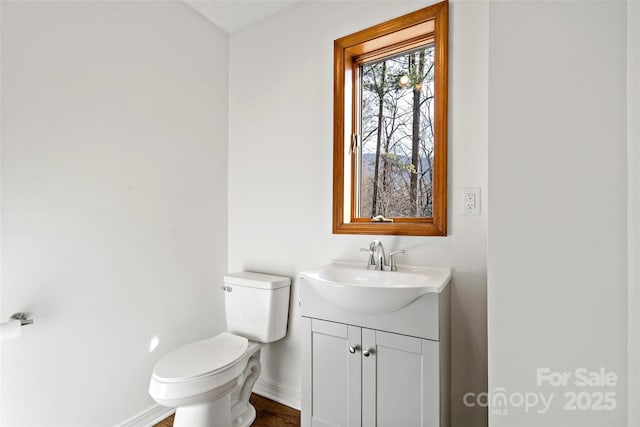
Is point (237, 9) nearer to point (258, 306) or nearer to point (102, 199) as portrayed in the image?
point (102, 199)

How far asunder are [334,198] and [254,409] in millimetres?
1280

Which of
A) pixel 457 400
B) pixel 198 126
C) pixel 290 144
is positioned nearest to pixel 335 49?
pixel 290 144

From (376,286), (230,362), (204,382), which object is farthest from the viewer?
(230,362)

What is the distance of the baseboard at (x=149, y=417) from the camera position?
1543 millimetres

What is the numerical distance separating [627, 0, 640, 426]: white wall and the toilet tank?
1.51 meters

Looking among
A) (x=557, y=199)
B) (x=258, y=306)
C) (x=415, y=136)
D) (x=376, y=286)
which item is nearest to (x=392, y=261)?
(x=376, y=286)

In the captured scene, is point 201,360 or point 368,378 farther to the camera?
point 201,360

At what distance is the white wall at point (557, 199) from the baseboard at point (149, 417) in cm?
181

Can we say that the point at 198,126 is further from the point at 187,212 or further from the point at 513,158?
the point at 513,158

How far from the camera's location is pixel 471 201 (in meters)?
1.33

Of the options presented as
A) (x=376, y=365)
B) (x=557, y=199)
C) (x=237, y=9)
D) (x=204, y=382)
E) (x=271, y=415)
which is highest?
(x=237, y=9)

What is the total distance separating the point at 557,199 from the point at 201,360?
149cm

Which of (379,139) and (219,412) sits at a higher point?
(379,139)

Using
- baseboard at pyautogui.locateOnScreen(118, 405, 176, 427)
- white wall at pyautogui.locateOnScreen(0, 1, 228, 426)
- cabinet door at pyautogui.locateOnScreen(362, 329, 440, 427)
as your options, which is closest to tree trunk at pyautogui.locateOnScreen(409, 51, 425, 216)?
cabinet door at pyautogui.locateOnScreen(362, 329, 440, 427)
